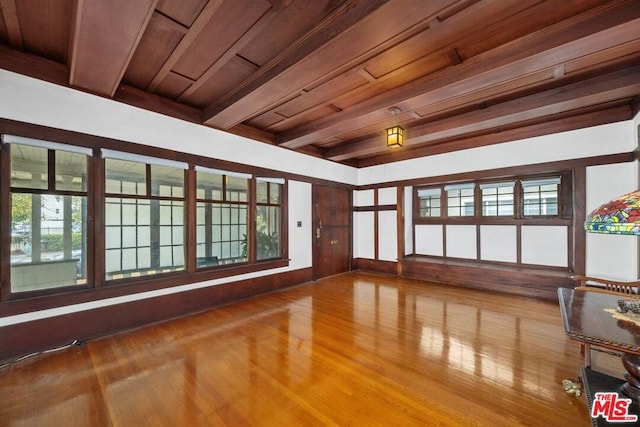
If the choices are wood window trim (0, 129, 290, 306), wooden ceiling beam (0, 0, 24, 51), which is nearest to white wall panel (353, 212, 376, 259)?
wood window trim (0, 129, 290, 306)

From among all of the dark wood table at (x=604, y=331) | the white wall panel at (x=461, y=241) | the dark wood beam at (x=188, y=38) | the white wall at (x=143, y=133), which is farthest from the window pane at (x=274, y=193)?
the dark wood table at (x=604, y=331)

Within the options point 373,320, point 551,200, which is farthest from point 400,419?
point 551,200

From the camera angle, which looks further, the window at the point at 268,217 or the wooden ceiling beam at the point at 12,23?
the window at the point at 268,217

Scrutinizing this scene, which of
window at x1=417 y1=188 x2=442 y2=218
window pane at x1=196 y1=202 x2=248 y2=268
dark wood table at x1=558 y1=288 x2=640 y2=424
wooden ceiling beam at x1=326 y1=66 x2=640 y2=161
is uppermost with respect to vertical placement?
wooden ceiling beam at x1=326 y1=66 x2=640 y2=161

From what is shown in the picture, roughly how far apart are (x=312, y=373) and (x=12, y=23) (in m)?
3.88

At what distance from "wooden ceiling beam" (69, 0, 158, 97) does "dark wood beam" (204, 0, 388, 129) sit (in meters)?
1.08

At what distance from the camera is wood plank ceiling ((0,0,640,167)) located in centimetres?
193

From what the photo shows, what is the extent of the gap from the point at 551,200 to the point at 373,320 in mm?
3956

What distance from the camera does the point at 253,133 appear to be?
450 cm

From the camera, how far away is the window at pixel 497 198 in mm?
4910

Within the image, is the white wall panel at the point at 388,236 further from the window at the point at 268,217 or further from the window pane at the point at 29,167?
the window pane at the point at 29,167

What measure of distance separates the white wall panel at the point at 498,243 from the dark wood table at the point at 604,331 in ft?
9.27

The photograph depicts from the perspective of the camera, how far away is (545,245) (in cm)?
452

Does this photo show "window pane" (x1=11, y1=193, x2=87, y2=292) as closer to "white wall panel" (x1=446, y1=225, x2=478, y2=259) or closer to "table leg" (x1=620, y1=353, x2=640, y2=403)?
"table leg" (x1=620, y1=353, x2=640, y2=403)
